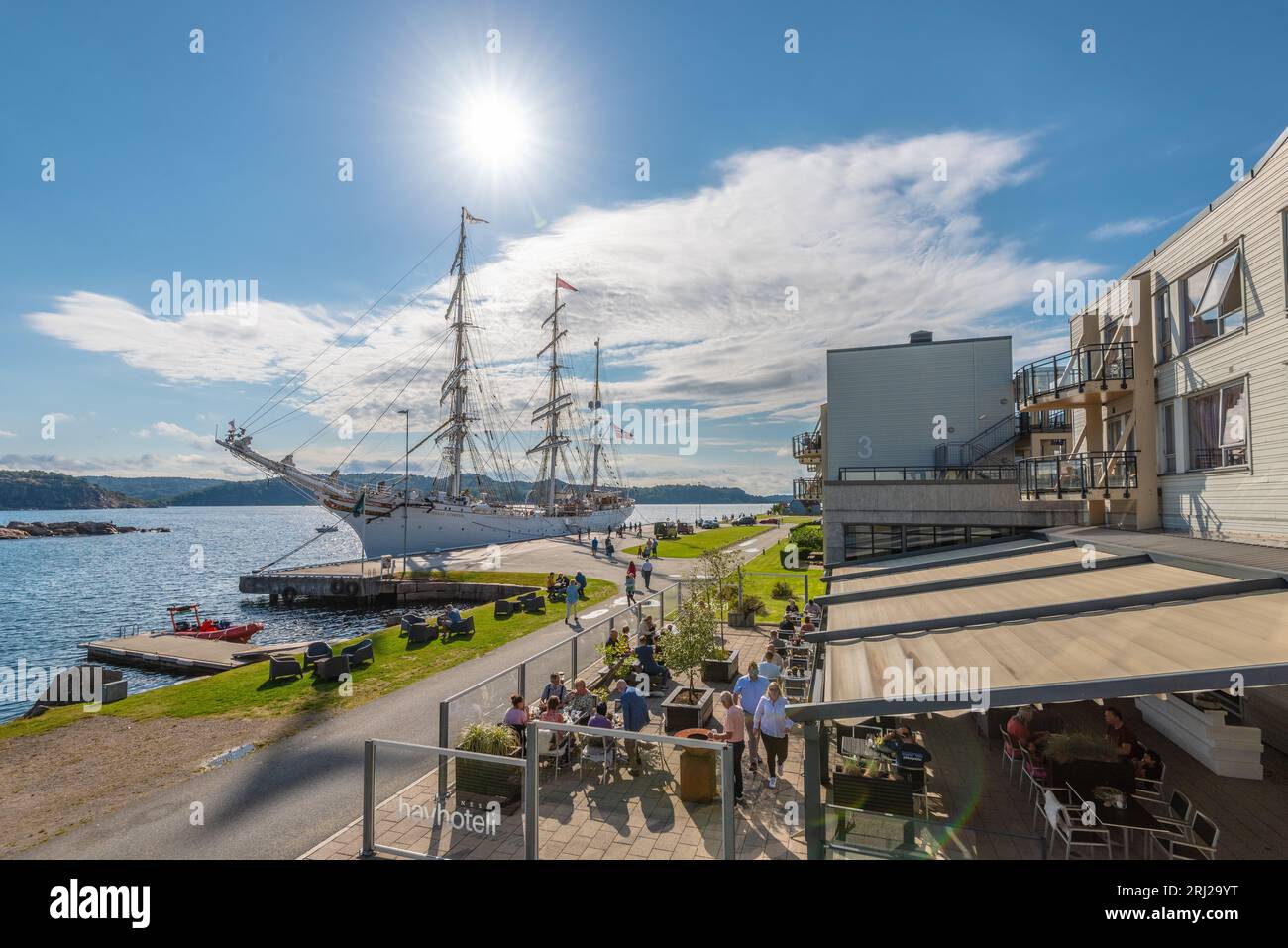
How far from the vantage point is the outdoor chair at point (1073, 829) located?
7062 mm

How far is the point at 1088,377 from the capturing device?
17.6 m

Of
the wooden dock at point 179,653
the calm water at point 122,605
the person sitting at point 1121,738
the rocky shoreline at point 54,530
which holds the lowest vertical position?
the rocky shoreline at point 54,530

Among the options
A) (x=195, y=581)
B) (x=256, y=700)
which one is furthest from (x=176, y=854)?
(x=195, y=581)

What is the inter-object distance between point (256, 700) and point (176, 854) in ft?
28.2

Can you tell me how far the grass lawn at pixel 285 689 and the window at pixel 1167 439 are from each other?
2009 centimetres

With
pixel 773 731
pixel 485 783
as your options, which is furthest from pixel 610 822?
pixel 773 731

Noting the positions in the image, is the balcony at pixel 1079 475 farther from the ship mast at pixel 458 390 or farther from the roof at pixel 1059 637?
the ship mast at pixel 458 390

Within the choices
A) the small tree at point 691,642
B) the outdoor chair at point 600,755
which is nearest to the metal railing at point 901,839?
the outdoor chair at point 600,755

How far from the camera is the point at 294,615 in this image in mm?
40250

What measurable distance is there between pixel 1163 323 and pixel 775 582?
16.7 metres
